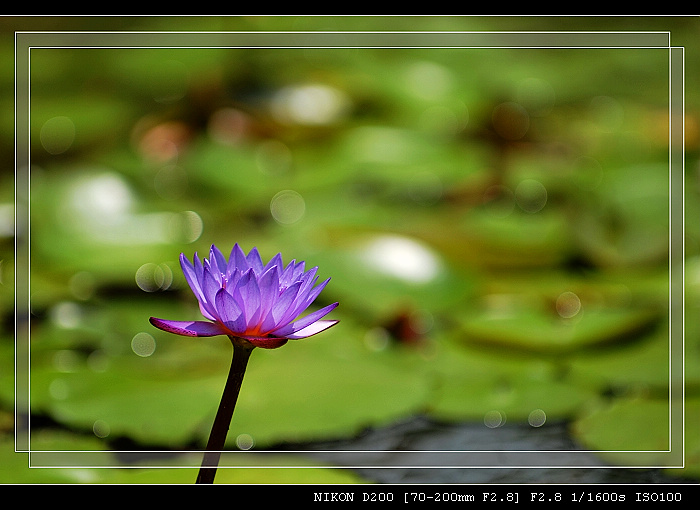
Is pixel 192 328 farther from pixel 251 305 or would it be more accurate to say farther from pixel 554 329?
pixel 554 329

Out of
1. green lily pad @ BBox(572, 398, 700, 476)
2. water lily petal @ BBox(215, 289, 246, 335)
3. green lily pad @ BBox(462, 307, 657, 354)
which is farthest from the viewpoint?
green lily pad @ BBox(462, 307, 657, 354)

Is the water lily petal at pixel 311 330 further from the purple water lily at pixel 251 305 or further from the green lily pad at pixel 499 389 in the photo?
the green lily pad at pixel 499 389

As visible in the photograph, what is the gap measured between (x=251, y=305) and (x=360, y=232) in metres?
0.74

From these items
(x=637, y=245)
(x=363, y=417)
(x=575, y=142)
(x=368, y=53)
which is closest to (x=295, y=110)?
(x=368, y=53)

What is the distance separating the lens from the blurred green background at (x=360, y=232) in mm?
799

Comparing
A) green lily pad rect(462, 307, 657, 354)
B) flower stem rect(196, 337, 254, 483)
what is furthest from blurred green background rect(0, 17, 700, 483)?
flower stem rect(196, 337, 254, 483)

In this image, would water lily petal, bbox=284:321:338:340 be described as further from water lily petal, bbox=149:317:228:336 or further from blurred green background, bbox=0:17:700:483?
blurred green background, bbox=0:17:700:483

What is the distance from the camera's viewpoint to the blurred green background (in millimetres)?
799

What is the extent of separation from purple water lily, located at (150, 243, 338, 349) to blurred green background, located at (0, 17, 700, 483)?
0.28 m

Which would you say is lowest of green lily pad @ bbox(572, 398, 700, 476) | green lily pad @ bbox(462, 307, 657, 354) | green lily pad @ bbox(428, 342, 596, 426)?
green lily pad @ bbox(572, 398, 700, 476)

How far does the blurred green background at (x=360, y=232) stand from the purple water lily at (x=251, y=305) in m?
0.28

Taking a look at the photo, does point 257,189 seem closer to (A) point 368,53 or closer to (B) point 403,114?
(B) point 403,114

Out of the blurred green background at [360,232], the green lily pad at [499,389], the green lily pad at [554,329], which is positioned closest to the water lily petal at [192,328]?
the blurred green background at [360,232]

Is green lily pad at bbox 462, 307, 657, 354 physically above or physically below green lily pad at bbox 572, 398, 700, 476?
above
